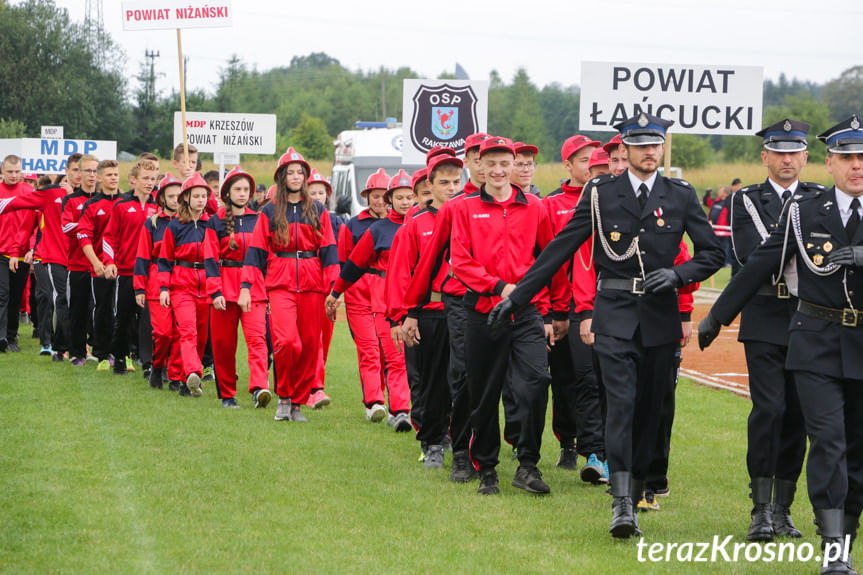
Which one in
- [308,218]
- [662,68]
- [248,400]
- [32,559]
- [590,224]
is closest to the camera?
[32,559]

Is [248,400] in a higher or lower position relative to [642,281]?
lower

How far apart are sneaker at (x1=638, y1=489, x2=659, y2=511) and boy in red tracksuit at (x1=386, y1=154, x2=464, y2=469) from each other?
2.00m

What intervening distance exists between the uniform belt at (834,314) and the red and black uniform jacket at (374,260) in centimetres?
506

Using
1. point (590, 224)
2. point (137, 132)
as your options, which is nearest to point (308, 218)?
point (590, 224)

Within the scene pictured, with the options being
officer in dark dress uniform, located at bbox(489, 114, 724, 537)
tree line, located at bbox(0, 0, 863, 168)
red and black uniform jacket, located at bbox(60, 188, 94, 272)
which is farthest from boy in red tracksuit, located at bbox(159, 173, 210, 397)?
tree line, located at bbox(0, 0, 863, 168)

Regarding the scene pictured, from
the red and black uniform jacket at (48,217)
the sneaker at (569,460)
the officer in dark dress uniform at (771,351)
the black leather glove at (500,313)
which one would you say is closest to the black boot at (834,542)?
the officer in dark dress uniform at (771,351)

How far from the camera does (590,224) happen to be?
7.62 m

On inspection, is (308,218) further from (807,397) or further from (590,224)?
(807,397)

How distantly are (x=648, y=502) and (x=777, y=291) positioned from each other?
1685mm

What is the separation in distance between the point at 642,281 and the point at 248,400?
7000 millimetres

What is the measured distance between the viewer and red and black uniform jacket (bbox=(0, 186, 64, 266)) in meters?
16.8

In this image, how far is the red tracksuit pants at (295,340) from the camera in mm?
11680

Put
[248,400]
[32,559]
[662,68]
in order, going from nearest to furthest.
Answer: [32,559]
[662,68]
[248,400]

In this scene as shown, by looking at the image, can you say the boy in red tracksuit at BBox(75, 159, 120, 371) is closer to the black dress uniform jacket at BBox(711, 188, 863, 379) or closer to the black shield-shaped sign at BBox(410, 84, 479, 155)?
the black shield-shaped sign at BBox(410, 84, 479, 155)
